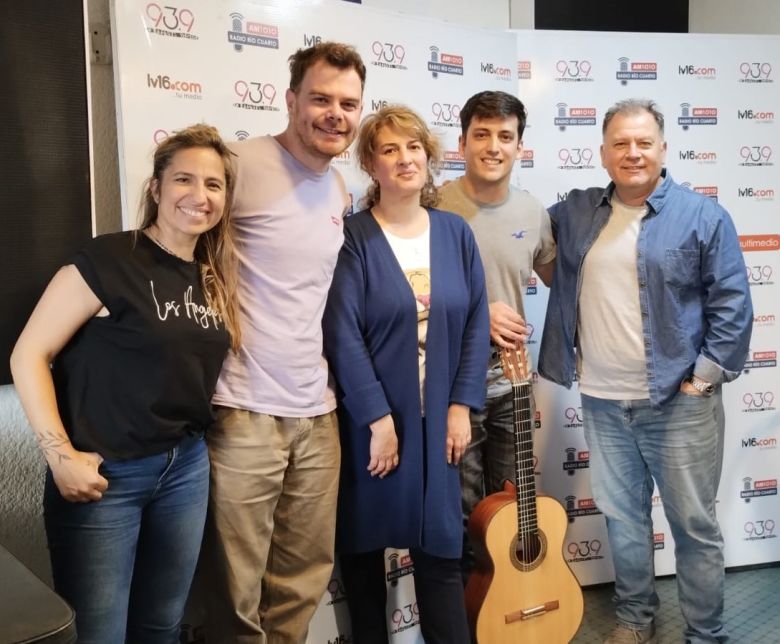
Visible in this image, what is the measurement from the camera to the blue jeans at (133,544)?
1.39m

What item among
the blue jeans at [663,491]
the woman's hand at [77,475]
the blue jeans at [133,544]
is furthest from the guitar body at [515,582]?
the woman's hand at [77,475]

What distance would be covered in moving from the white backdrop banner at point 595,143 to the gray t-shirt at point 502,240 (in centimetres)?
37

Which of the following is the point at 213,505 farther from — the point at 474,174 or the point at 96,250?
the point at 474,174

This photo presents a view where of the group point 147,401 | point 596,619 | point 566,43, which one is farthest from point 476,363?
point 566,43

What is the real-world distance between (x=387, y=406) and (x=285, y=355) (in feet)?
0.99

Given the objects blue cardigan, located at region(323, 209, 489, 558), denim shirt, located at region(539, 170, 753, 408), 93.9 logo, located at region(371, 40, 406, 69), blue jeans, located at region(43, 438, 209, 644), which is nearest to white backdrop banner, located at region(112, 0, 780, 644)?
93.9 logo, located at region(371, 40, 406, 69)

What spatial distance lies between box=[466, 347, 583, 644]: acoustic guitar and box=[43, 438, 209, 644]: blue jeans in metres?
0.88

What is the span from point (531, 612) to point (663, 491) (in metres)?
0.56

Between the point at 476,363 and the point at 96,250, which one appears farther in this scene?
the point at 476,363

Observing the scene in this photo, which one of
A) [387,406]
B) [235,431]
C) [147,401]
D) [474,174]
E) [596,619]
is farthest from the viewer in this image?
[596,619]

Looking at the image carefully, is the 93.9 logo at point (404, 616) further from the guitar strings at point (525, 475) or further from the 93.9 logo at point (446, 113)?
the 93.9 logo at point (446, 113)

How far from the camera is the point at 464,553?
7.20 ft

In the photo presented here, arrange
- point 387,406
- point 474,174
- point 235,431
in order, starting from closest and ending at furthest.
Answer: point 235,431 < point 387,406 < point 474,174

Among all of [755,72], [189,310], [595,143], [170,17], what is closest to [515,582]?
[189,310]
